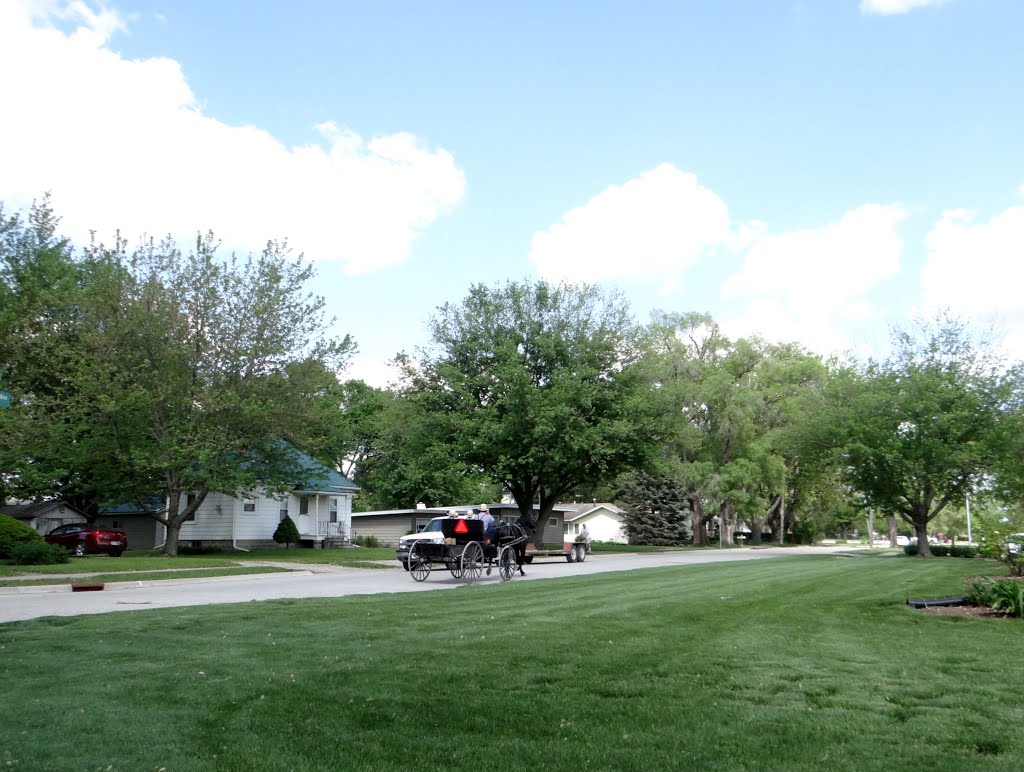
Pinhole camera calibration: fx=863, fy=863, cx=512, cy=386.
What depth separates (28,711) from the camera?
6.54 metres

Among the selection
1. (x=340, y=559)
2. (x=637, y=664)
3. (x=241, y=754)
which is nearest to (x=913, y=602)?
(x=637, y=664)

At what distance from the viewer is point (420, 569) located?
882 inches

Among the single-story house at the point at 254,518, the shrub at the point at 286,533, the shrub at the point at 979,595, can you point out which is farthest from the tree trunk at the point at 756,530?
the shrub at the point at 979,595

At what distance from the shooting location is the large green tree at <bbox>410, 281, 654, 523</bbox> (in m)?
40.9

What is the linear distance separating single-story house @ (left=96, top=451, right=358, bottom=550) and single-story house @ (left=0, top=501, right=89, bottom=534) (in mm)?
1487

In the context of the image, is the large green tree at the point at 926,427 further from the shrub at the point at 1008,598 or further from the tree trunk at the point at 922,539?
the shrub at the point at 1008,598

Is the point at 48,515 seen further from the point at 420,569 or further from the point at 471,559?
the point at 471,559

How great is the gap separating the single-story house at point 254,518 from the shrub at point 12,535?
30.4ft

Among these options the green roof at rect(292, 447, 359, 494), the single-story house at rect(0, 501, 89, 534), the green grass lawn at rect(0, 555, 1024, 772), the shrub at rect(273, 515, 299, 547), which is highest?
the green roof at rect(292, 447, 359, 494)

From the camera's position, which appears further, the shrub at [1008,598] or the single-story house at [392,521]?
the single-story house at [392,521]

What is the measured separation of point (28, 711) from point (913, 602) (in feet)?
40.3

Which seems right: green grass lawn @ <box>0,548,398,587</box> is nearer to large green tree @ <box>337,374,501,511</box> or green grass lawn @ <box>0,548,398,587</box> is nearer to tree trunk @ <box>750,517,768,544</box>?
large green tree @ <box>337,374,501,511</box>

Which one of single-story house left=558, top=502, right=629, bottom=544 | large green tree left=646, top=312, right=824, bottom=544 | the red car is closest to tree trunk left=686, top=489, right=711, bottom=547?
large green tree left=646, top=312, right=824, bottom=544

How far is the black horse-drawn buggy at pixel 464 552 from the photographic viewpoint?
21.5 m
